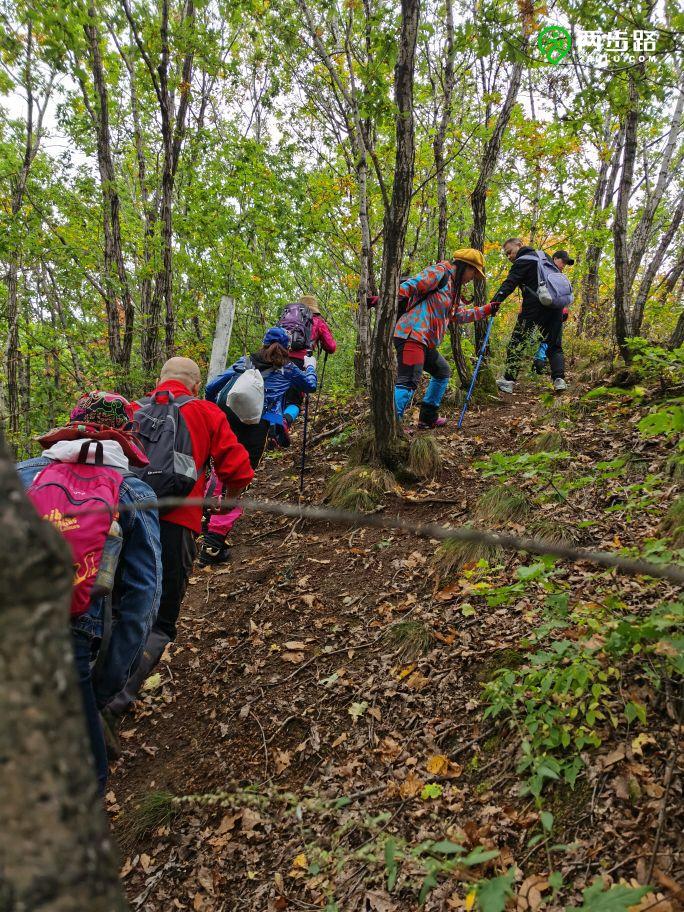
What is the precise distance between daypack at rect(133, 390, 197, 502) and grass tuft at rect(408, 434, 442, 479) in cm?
324

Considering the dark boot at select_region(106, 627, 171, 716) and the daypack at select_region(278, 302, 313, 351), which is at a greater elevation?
the daypack at select_region(278, 302, 313, 351)

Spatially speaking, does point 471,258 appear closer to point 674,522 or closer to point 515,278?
point 515,278

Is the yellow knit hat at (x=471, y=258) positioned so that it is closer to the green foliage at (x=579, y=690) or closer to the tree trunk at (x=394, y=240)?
the tree trunk at (x=394, y=240)

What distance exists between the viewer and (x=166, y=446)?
3775 millimetres

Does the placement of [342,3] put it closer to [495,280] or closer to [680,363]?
[680,363]

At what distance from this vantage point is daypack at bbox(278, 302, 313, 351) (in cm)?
758

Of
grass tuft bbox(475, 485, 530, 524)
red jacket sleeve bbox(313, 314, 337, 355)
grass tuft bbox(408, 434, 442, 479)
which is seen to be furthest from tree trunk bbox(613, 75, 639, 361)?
red jacket sleeve bbox(313, 314, 337, 355)

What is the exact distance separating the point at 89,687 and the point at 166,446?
1.63m

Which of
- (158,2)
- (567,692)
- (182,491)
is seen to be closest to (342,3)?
(158,2)

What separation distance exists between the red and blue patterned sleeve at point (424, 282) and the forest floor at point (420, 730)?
9.07ft

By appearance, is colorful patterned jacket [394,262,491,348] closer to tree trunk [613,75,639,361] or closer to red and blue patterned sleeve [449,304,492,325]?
red and blue patterned sleeve [449,304,492,325]

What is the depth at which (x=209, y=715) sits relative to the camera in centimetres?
408

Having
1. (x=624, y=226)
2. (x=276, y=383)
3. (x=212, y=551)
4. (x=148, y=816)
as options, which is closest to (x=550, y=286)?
(x=624, y=226)

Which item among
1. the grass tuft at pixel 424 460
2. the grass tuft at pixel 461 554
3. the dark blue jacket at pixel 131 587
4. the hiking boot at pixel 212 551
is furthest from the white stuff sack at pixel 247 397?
the dark blue jacket at pixel 131 587
